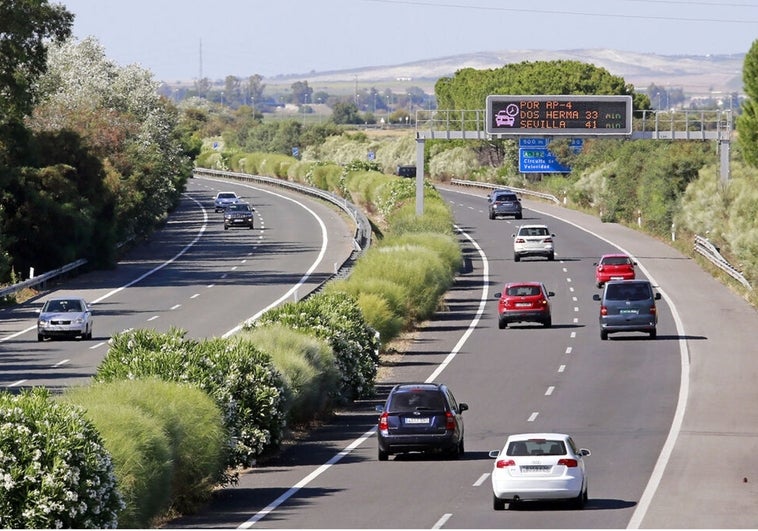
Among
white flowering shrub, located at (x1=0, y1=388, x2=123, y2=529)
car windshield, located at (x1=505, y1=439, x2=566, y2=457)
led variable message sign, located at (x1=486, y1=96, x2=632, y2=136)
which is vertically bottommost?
car windshield, located at (x1=505, y1=439, x2=566, y2=457)

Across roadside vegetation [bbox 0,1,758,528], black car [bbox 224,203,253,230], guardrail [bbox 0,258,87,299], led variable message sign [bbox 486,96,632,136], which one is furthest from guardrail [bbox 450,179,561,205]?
guardrail [bbox 0,258,87,299]

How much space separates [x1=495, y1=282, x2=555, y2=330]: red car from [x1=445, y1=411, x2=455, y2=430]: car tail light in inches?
1022

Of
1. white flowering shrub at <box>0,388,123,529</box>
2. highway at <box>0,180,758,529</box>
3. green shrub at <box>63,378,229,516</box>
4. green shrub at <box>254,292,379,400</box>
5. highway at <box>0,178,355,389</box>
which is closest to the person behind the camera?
white flowering shrub at <box>0,388,123,529</box>

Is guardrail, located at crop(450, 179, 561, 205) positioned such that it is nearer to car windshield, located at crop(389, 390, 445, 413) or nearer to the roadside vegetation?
the roadside vegetation

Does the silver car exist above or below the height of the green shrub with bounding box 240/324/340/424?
below

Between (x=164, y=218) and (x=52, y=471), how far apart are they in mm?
89584

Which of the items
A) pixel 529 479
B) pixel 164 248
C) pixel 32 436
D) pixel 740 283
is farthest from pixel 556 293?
pixel 32 436

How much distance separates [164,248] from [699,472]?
64.0m

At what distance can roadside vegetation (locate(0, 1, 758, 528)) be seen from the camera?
64.8 ft

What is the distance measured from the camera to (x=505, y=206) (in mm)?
103750

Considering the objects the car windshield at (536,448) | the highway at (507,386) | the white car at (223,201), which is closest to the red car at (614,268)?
the highway at (507,386)

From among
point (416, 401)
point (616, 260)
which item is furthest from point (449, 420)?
point (616, 260)

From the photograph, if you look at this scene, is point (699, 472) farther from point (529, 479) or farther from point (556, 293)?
point (556, 293)

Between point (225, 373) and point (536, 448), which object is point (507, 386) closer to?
point (225, 373)
